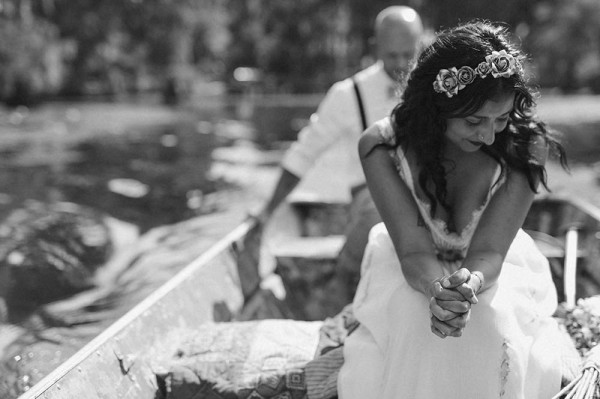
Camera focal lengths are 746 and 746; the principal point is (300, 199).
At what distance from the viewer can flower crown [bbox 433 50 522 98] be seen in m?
2.23

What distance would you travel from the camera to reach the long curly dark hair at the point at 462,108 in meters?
2.27

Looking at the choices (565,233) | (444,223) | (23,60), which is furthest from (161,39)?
(444,223)

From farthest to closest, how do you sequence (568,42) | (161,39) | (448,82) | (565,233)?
(568,42) → (161,39) → (565,233) → (448,82)

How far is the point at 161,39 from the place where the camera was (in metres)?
35.8

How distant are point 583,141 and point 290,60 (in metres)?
39.9

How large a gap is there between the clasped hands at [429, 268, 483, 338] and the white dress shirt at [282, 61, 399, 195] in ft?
6.27

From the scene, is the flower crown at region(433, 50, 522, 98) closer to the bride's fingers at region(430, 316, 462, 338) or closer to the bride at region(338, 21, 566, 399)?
the bride at region(338, 21, 566, 399)

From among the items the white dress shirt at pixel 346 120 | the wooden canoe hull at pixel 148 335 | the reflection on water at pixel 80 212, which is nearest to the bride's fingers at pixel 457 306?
the wooden canoe hull at pixel 148 335

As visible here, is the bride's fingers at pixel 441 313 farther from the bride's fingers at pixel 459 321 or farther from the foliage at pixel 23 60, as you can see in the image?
the foliage at pixel 23 60

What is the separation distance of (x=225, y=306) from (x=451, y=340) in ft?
6.08

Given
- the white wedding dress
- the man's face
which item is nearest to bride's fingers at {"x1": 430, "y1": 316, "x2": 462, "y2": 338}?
the white wedding dress

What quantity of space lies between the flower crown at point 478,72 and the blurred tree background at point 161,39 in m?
24.9

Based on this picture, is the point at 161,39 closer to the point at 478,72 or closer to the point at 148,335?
the point at 148,335

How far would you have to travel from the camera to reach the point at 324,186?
6.23 metres
